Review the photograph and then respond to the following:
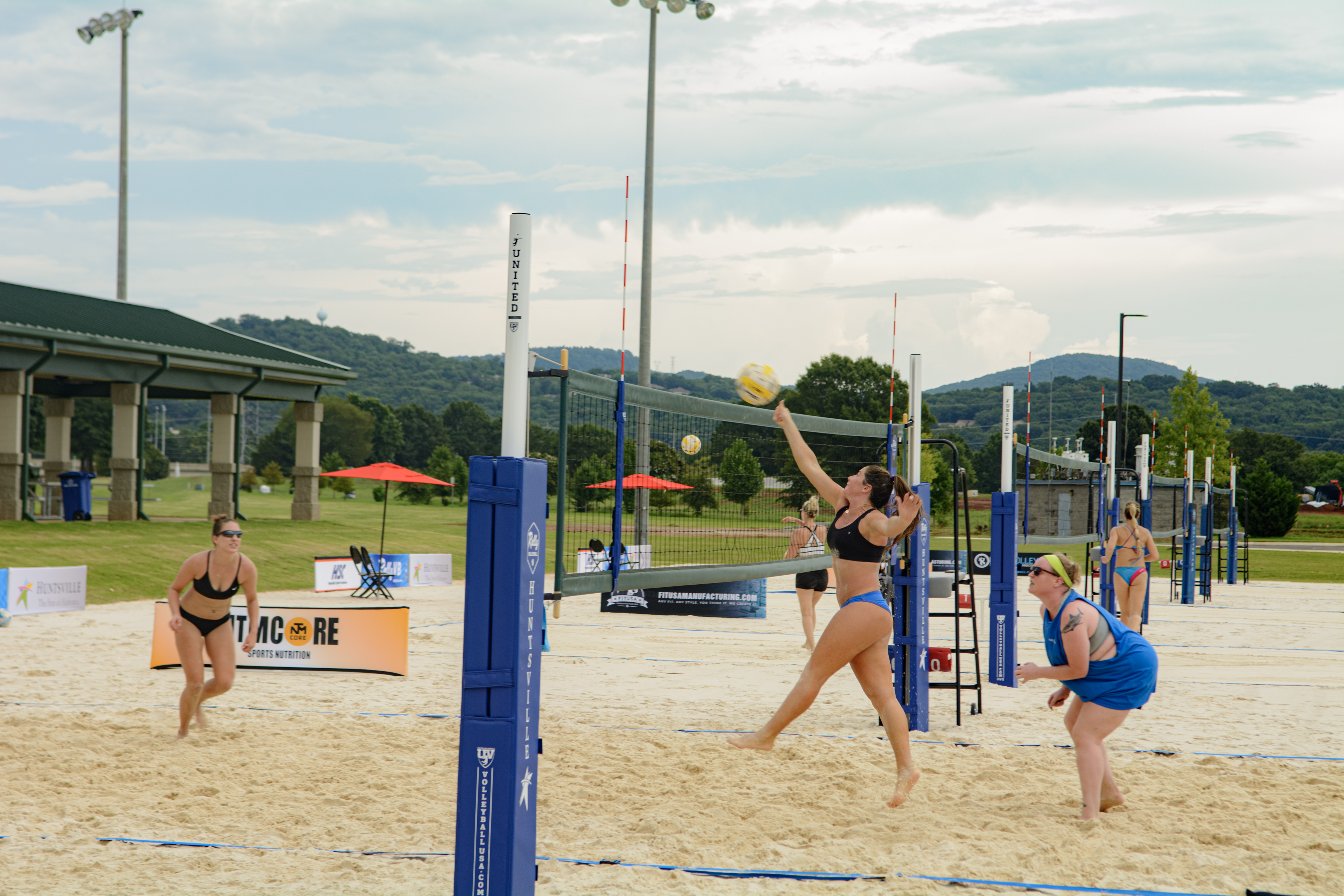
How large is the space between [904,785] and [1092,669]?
121 centimetres

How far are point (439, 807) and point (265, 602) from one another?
11384 millimetres

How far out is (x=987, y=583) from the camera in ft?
78.6

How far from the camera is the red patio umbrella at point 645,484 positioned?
8.29 meters

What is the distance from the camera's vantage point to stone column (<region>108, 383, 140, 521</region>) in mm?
22359

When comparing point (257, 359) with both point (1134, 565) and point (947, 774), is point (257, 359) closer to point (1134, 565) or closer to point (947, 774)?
point (1134, 565)

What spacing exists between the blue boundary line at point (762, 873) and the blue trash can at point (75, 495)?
65.6ft

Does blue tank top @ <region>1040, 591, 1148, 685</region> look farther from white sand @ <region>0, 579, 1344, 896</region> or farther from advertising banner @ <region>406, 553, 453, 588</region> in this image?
advertising banner @ <region>406, 553, 453, 588</region>

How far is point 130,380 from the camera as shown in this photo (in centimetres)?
2252

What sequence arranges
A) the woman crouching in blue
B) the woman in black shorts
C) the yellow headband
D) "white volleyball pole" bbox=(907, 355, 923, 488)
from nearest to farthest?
the woman crouching in blue → the yellow headband → "white volleyball pole" bbox=(907, 355, 923, 488) → the woman in black shorts

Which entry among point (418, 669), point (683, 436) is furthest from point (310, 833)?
point (418, 669)

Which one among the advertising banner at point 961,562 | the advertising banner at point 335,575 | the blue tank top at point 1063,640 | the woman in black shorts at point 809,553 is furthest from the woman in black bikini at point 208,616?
the advertising banner at point 961,562

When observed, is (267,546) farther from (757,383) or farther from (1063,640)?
(1063,640)

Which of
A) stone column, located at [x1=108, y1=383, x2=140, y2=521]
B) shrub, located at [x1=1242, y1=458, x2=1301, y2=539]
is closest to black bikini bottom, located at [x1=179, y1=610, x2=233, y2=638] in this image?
stone column, located at [x1=108, y1=383, x2=140, y2=521]

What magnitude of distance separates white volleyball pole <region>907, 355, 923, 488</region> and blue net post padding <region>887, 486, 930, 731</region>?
150mm
